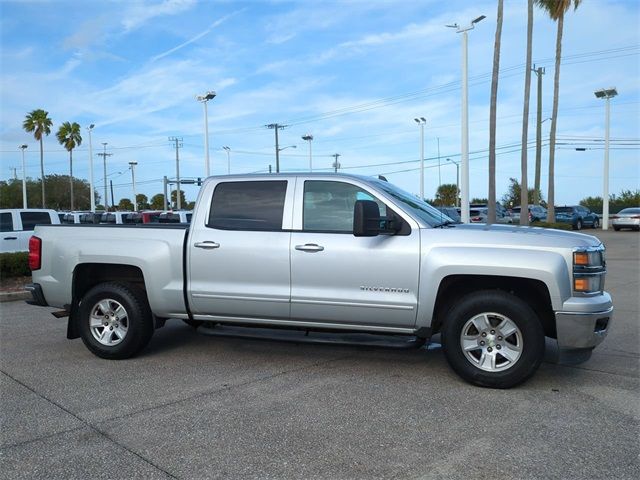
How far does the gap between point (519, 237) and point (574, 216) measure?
36000mm

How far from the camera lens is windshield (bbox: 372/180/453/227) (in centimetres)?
550

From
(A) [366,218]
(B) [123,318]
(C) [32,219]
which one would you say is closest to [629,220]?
(C) [32,219]

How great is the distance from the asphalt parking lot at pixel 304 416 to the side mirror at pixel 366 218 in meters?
1.40

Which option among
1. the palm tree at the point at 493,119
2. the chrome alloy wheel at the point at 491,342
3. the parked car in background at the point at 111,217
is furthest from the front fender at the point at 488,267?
the palm tree at the point at 493,119

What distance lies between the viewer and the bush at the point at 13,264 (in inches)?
462

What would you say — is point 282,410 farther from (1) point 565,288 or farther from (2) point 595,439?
(1) point 565,288

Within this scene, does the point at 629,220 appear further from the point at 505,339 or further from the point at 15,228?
the point at 505,339

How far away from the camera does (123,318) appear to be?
241 inches

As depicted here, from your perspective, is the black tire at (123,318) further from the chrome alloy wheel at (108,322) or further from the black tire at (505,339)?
the black tire at (505,339)

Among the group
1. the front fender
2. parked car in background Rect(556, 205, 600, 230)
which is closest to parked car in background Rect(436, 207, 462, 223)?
the front fender

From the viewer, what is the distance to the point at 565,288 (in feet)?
15.9

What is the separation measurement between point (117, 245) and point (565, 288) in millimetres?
Answer: 4443

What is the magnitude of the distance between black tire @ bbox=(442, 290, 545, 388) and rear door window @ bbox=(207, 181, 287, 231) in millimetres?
1928

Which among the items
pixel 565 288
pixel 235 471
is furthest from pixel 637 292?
pixel 235 471
